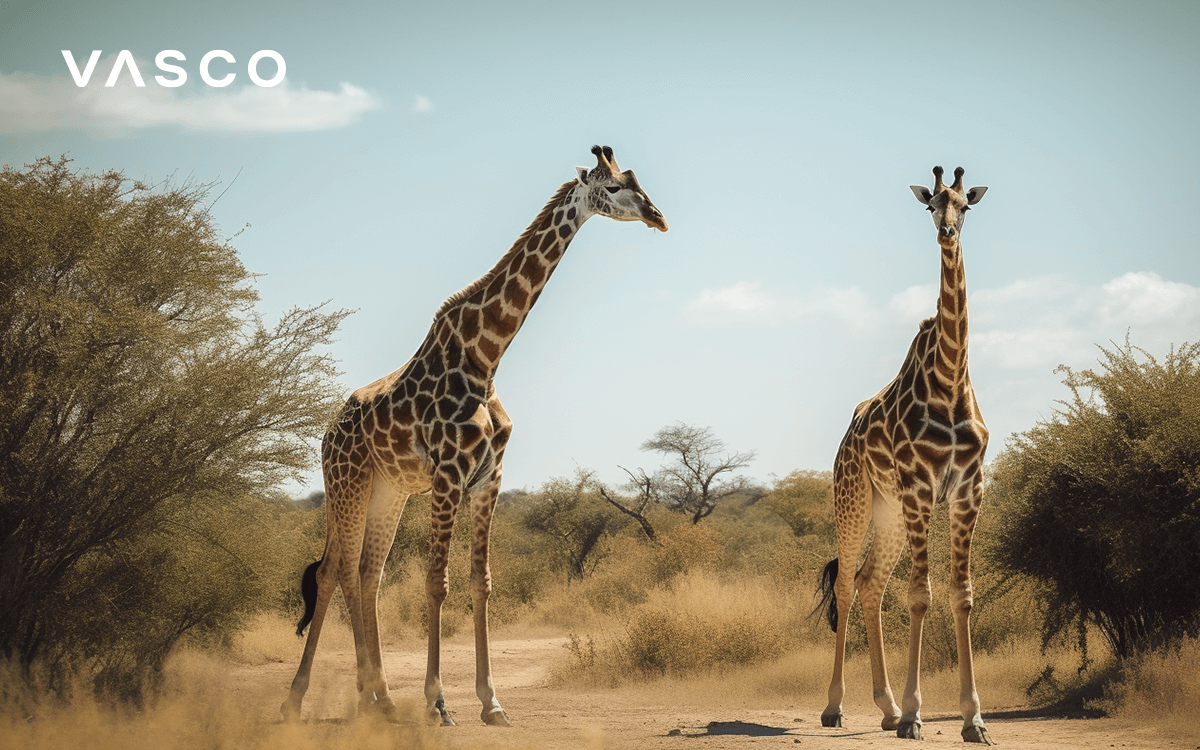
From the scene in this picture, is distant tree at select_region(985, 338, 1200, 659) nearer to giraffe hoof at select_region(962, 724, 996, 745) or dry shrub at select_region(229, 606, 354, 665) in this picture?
giraffe hoof at select_region(962, 724, 996, 745)

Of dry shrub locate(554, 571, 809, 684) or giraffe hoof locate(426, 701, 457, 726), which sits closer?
giraffe hoof locate(426, 701, 457, 726)

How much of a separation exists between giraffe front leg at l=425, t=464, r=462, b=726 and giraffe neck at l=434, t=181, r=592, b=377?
1.09 m

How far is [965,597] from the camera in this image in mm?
8242

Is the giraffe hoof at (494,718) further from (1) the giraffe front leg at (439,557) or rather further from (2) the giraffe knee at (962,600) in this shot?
(2) the giraffe knee at (962,600)

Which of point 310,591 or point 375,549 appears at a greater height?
point 375,549

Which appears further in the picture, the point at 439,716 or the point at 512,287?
the point at 512,287

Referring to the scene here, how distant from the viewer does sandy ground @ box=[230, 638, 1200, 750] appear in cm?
777

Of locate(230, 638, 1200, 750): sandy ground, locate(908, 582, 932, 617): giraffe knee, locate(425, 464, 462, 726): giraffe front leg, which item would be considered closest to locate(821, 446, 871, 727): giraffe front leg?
locate(230, 638, 1200, 750): sandy ground

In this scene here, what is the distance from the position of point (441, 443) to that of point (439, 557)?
91 cm

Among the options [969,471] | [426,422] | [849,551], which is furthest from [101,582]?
[969,471]

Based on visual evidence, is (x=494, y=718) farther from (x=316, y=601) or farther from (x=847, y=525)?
(x=847, y=525)

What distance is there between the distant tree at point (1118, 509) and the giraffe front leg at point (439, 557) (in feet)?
22.1

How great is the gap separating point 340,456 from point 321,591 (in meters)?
1.22

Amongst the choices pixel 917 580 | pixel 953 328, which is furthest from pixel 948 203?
pixel 917 580
